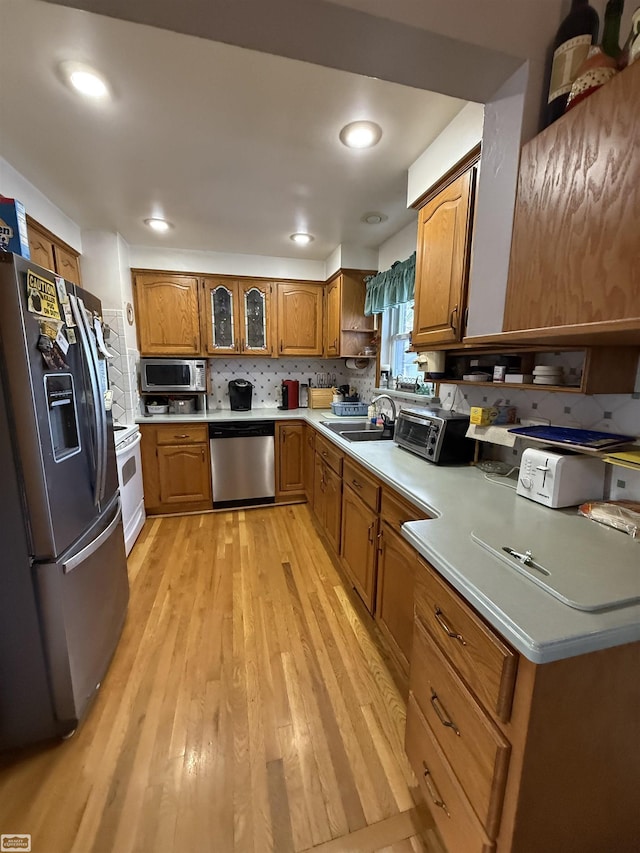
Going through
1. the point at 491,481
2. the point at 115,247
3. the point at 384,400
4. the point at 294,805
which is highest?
the point at 115,247

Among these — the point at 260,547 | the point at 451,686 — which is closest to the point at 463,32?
the point at 451,686

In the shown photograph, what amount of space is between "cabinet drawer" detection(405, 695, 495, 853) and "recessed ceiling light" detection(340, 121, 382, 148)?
2263 mm

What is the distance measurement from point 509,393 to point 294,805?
5.82 feet

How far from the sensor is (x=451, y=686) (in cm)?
87

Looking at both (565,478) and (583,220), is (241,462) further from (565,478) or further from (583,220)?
(583,220)

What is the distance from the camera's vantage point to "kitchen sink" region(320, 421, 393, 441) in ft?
8.07

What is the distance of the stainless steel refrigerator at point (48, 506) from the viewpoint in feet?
3.47

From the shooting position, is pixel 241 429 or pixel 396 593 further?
pixel 241 429

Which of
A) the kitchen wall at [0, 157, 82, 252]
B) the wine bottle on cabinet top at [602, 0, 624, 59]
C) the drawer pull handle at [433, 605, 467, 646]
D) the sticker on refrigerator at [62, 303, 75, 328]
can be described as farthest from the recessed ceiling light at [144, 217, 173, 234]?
the drawer pull handle at [433, 605, 467, 646]

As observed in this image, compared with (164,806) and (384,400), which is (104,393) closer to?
(164,806)

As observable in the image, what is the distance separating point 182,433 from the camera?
3.03 m

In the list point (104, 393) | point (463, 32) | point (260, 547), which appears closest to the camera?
point (463, 32)

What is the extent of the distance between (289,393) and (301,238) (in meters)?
1.49

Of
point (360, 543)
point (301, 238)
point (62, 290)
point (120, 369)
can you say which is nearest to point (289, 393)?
point (301, 238)
